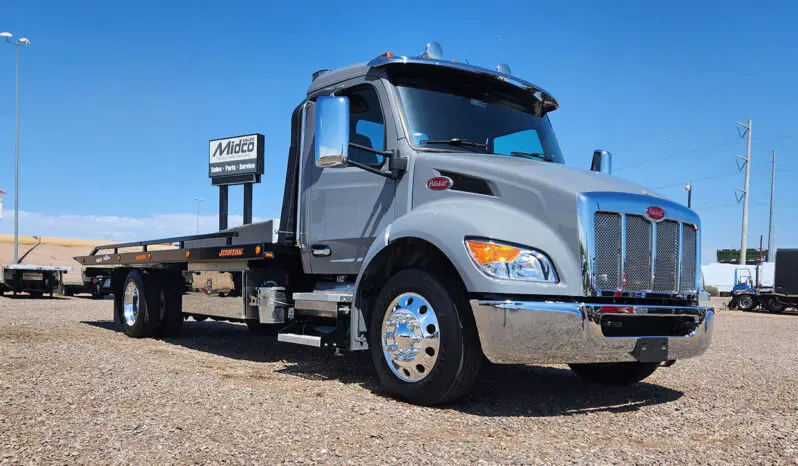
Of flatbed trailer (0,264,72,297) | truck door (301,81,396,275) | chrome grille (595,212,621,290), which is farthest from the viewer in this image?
flatbed trailer (0,264,72,297)

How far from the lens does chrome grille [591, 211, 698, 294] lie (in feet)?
15.5

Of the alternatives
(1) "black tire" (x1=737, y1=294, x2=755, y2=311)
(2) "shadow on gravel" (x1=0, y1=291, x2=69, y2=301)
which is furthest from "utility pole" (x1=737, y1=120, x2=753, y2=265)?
(2) "shadow on gravel" (x1=0, y1=291, x2=69, y2=301)

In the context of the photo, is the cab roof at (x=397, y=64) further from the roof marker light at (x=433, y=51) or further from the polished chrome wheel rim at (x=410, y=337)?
the polished chrome wheel rim at (x=410, y=337)

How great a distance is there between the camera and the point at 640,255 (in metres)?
4.89

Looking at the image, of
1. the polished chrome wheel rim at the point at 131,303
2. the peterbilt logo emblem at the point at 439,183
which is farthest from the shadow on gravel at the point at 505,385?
the peterbilt logo emblem at the point at 439,183

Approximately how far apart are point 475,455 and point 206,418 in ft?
5.71

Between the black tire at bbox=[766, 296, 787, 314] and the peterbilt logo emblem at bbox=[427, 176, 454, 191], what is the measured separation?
3074 centimetres

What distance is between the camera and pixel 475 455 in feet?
11.8

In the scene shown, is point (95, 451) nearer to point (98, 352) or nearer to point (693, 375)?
point (98, 352)

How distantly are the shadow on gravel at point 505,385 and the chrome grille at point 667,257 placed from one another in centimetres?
100

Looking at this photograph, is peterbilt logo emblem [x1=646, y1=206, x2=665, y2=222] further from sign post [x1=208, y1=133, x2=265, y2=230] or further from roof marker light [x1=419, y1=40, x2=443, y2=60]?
sign post [x1=208, y1=133, x2=265, y2=230]

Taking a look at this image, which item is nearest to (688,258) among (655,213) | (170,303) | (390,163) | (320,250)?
(655,213)

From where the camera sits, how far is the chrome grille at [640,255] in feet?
15.5

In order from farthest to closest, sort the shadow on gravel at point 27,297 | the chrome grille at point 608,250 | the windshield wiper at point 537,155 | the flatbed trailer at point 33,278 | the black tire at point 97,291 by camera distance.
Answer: the shadow on gravel at point 27,297, the flatbed trailer at point 33,278, the black tire at point 97,291, the windshield wiper at point 537,155, the chrome grille at point 608,250
